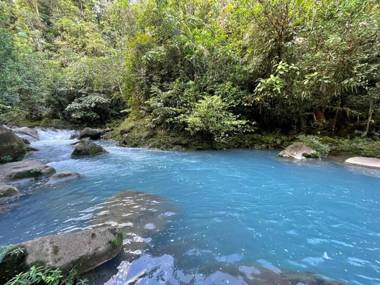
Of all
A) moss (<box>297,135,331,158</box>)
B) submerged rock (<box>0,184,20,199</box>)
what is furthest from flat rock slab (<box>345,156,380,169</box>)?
submerged rock (<box>0,184,20,199</box>)

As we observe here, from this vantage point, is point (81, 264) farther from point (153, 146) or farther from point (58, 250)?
point (153, 146)

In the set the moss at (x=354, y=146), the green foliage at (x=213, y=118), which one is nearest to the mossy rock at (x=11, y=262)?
the green foliage at (x=213, y=118)

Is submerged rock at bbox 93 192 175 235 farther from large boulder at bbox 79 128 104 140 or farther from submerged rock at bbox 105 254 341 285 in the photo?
large boulder at bbox 79 128 104 140

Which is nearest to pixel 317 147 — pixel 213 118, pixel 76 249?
pixel 213 118

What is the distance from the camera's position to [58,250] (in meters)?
2.97

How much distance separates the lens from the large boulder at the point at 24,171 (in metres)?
6.73

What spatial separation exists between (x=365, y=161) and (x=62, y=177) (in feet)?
31.5

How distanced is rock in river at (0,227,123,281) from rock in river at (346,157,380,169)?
8132 mm

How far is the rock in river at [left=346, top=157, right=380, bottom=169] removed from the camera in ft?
26.0

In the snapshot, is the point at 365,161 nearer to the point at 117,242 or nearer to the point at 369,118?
the point at 369,118

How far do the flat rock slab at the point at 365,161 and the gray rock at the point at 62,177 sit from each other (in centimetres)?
892

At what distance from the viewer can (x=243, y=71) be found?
11.6 meters

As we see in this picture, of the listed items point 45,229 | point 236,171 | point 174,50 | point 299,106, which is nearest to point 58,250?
point 45,229

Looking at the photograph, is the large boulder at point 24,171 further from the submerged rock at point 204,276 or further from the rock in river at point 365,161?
the rock in river at point 365,161
